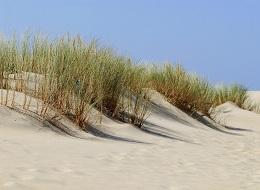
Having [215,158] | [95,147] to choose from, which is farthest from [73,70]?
[215,158]

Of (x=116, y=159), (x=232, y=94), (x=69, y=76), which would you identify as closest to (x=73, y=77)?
(x=69, y=76)

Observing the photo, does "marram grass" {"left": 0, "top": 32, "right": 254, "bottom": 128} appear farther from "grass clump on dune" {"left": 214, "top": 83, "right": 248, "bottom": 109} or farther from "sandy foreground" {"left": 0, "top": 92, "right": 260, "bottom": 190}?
"grass clump on dune" {"left": 214, "top": 83, "right": 248, "bottom": 109}

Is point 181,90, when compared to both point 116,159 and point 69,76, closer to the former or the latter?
point 69,76

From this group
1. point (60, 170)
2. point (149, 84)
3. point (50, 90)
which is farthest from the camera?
point (149, 84)

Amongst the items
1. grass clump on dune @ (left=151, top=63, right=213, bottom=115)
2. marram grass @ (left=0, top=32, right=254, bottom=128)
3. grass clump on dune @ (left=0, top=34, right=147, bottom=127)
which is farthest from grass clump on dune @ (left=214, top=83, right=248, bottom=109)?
grass clump on dune @ (left=0, top=34, right=147, bottom=127)

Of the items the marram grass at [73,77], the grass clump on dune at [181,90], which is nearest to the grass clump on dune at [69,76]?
the marram grass at [73,77]

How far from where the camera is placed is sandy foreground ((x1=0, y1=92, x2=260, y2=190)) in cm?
457

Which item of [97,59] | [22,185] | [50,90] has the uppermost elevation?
[97,59]

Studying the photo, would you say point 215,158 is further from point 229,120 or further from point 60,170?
point 229,120

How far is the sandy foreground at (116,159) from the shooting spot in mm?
4570

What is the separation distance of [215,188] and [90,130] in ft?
10.6

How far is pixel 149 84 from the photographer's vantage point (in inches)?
542

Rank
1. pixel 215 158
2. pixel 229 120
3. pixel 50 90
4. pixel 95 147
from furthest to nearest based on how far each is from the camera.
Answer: pixel 229 120 → pixel 50 90 → pixel 215 158 → pixel 95 147

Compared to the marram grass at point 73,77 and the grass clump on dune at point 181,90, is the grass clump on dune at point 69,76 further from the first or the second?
the grass clump on dune at point 181,90
